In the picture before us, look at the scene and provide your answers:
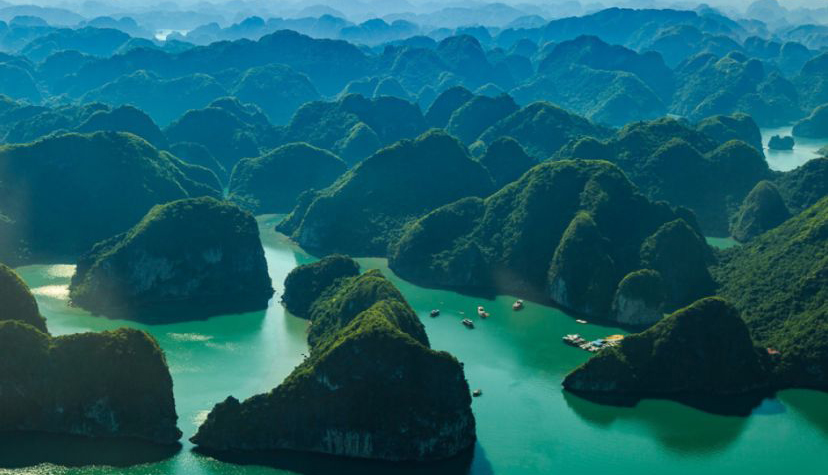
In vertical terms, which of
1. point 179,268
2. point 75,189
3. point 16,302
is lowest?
point 179,268

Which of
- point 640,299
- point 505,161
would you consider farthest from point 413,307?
point 505,161

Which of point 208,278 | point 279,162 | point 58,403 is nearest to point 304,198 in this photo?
point 279,162

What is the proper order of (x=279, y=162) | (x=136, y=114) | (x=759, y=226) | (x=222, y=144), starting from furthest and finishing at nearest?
(x=222, y=144) → (x=136, y=114) → (x=279, y=162) → (x=759, y=226)

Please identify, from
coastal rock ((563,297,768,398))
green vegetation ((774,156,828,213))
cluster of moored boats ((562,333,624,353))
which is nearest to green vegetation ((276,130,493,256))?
cluster of moored boats ((562,333,624,353))

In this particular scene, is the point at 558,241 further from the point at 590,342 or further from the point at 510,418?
the point at 510,418

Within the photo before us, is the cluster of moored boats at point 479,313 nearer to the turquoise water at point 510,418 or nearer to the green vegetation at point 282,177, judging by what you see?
the turquoise water at point 510,418

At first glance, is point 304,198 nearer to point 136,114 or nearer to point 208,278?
point 208,278
